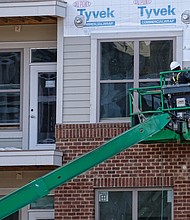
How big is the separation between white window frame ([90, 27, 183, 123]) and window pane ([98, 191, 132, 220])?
167 centimetres

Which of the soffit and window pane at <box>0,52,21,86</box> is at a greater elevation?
the soffit

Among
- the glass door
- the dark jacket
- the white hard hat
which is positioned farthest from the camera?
the glass door

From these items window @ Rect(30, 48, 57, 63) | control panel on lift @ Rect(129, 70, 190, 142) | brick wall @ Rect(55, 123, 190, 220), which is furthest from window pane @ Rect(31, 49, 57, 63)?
control panel on lift @ Rect(129, 70, 190, 142)

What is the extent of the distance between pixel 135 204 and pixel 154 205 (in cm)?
41

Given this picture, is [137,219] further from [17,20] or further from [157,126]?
[17,20]

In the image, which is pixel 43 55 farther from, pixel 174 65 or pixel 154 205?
pixel 154 205

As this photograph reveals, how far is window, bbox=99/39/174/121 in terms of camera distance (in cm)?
2058

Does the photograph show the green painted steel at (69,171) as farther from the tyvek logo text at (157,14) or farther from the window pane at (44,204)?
the window pane at (44,204)

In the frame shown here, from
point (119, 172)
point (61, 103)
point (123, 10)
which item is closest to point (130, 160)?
point (119, 172)

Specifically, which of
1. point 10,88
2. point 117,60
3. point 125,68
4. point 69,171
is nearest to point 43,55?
point 10,88

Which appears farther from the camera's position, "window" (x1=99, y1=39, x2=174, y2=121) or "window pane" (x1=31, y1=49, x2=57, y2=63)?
"window pane" (x1=31, y1=49, x2=57, y2=63)

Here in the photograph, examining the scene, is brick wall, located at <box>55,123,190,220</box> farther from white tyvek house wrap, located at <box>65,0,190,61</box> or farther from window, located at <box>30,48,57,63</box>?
white tyvek house wrap, located at <box>65,0,190,61</box>

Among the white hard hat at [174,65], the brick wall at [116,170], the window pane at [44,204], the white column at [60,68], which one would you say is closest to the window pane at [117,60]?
the white column at [60,68]

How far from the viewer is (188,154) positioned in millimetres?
20078
